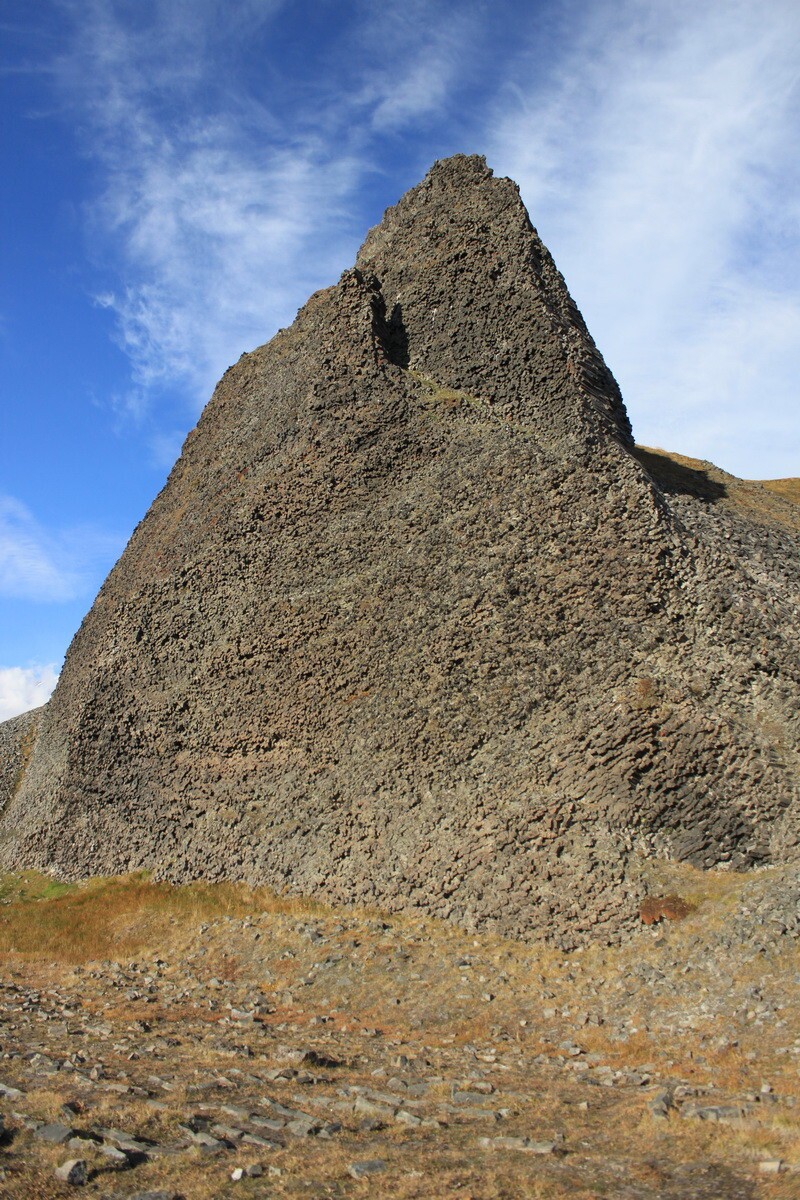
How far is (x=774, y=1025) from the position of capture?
458 inches

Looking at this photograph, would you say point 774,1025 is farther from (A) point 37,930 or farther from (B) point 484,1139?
(A) point 37,930

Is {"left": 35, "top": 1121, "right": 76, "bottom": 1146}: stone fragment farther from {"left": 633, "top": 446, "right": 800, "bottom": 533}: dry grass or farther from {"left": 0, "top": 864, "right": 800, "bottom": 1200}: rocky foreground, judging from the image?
{"left": 633, "top": 446, "right": 800, "bottom": 533}: dry grass

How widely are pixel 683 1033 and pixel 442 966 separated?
15.6 ft

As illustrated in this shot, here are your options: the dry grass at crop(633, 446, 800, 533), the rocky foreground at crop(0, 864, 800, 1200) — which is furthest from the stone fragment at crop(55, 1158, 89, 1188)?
the dry grass at crop(633, 446, 800, 533)

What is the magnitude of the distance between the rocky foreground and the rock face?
1.34 metres

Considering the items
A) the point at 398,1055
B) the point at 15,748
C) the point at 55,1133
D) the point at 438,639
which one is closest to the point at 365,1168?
the point at 55,1133

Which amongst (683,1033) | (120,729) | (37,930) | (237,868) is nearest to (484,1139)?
(683,1033)

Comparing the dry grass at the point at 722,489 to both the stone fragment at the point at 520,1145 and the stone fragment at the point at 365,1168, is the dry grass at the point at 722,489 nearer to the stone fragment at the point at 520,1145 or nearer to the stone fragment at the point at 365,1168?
the stone fragment at the point at 520,1145

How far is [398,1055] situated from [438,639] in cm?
993

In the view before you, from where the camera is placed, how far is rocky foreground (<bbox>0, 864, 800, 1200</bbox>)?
747 cm

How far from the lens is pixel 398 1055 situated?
11945 mm

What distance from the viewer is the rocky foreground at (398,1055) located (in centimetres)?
747

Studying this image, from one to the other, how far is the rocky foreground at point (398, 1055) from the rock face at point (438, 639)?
1338mm

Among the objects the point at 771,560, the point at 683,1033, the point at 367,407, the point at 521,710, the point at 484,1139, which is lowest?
the point at 683,1033
